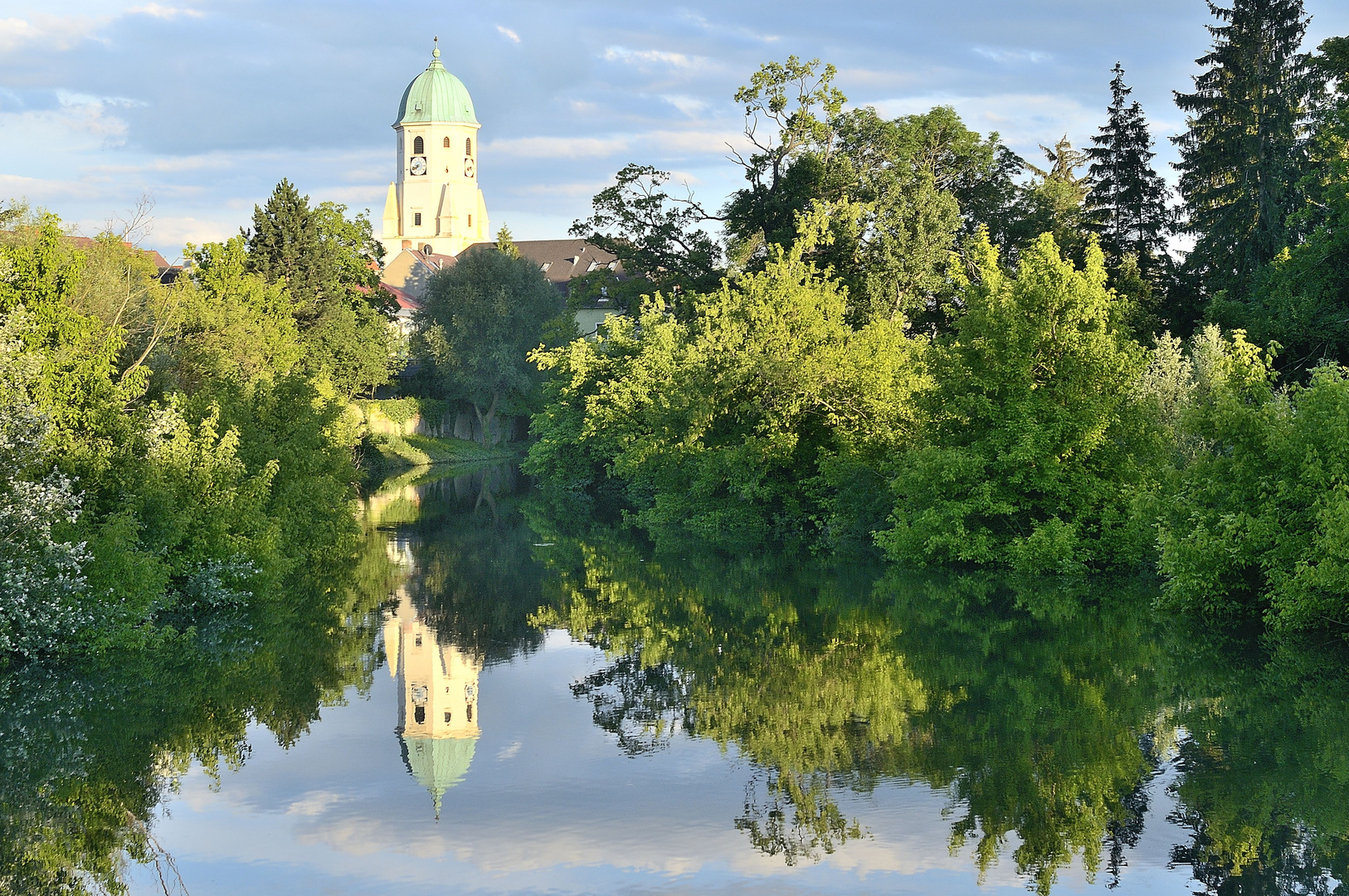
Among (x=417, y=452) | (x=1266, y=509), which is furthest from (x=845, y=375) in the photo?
(x=417, y=452)

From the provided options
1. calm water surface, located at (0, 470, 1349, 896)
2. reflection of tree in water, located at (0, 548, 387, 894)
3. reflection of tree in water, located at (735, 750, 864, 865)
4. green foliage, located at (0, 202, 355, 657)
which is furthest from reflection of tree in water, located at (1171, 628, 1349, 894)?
green foliage, located at (0, 202, 355, 657)

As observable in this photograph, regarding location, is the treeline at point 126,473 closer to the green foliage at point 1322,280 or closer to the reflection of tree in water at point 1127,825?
the reflection of tree in water at point 1127,825

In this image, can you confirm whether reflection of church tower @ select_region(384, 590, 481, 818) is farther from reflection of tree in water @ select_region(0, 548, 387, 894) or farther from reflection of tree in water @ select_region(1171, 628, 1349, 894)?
reflection of tree in water @ select_region(1171, 628, 1349, 894)

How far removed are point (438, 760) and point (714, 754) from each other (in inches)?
114

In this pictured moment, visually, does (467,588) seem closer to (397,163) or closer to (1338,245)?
(1338,245)

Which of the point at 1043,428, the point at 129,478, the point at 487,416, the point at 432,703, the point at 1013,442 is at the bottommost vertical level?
the point at 432,703

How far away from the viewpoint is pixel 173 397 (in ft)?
71.3

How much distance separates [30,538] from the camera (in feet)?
54.7

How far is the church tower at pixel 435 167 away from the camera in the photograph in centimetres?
13700

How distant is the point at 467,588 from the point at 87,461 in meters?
8.91

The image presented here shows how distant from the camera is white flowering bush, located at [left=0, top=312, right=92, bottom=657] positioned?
1645 centimetres

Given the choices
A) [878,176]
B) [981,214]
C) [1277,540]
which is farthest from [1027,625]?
[981,214]

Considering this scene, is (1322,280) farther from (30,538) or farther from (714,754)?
(30,538)

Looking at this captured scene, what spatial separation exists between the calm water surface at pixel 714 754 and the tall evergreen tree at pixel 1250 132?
74.2ft
